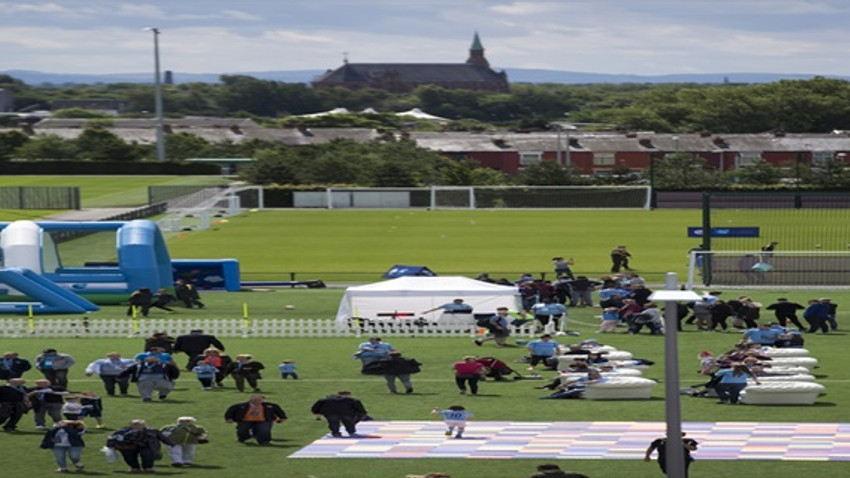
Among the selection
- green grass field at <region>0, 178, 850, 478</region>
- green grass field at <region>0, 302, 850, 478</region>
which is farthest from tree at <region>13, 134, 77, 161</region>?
green grass field at <region>0, 302, 850, 478</region>

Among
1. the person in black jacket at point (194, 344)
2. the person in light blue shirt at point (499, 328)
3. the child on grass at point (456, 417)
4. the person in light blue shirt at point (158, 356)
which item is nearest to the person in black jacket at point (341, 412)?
the child on grass at point (456, 417)

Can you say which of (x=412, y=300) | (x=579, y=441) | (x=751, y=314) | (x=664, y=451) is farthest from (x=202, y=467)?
(x=751, y=314)

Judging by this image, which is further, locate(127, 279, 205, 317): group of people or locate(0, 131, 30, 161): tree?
locate(0, 131, 30, 161): tree

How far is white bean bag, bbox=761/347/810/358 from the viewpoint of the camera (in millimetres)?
34781

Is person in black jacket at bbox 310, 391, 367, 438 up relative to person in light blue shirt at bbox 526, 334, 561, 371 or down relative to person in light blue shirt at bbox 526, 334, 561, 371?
up

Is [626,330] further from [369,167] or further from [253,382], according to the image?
[369,167]

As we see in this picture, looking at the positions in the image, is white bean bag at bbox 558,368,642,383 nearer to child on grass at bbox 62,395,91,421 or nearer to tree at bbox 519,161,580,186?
child on grass at bbox 62,395,91,421

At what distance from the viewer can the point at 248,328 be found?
140 ft

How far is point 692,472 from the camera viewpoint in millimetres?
24656

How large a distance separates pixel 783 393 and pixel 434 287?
1510cm

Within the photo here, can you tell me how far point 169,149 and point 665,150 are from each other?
43556mm

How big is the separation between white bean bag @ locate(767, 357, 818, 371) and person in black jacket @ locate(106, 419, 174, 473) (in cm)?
1420

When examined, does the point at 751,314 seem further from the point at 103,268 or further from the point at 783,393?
the point at 103,268

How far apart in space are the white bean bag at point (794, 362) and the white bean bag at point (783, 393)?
2553 mm
